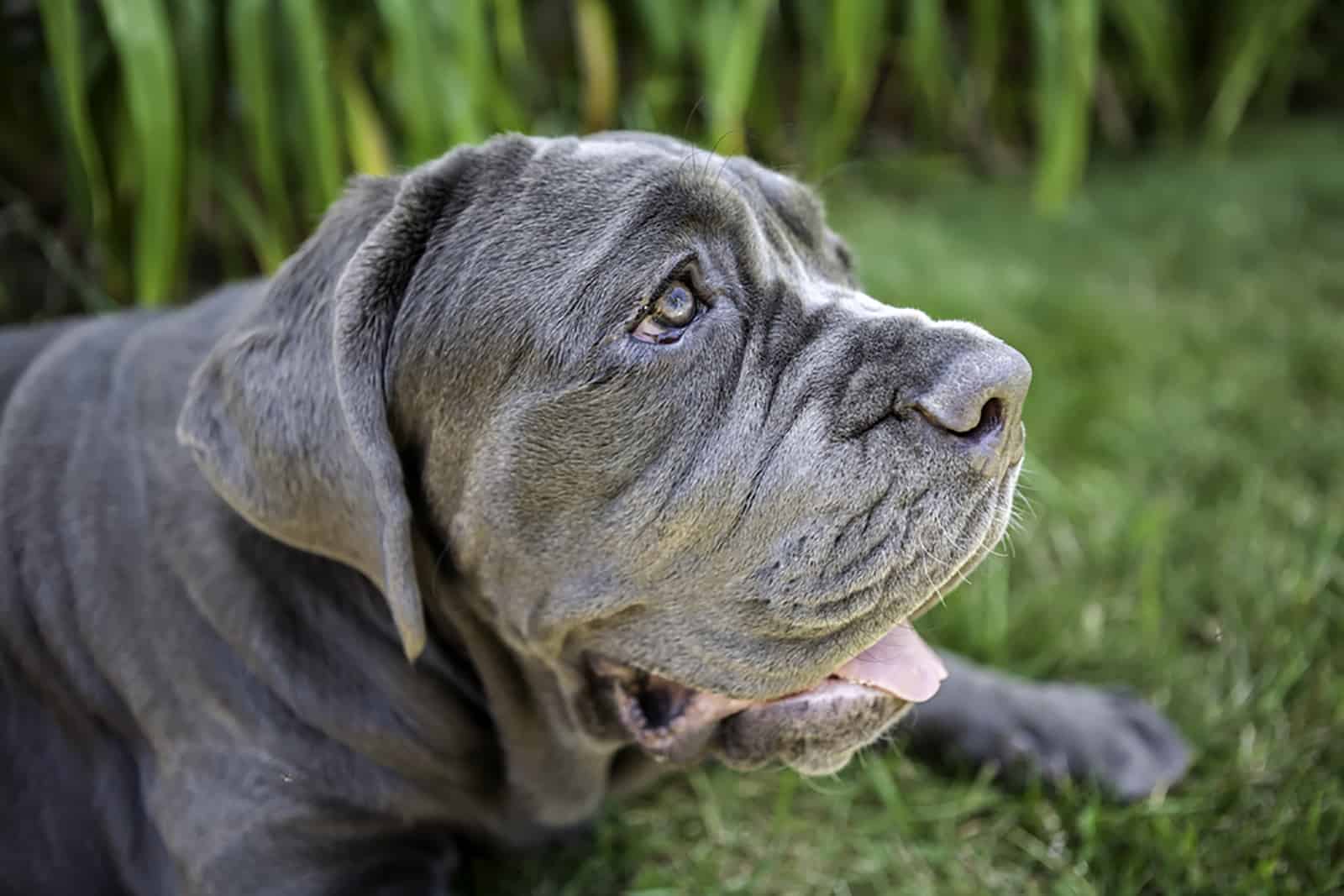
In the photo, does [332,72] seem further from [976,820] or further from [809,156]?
[976,820]

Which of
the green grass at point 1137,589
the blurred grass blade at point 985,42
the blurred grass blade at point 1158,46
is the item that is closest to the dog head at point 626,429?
the green grass at point 1137,589

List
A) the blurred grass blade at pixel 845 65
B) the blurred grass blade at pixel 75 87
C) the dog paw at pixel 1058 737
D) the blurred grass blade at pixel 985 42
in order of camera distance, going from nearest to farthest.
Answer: the dog paw at pixel 1058 737, the blurred grass blade at pixel 75 87, the blurred grass blade at pixel 845 65, the blurred grass blade at pixel 985 42

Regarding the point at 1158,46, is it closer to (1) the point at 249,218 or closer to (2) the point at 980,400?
(1) the point at 249,218

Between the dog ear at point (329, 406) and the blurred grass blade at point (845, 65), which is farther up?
the dog ear at point (329, 406)

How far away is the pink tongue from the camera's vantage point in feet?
6.78

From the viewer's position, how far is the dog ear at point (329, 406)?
6.19 feet

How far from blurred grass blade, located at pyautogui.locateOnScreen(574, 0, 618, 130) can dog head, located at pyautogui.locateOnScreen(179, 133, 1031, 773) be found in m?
2.49

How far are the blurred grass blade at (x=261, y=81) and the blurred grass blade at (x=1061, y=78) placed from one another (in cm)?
262

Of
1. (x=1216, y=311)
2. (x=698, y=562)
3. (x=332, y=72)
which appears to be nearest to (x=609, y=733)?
(x=698, y=562)

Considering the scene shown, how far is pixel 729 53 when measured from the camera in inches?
170

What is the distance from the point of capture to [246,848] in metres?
2.07

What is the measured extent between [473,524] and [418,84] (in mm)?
2148

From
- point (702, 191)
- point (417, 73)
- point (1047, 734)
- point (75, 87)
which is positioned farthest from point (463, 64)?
point (1047, 734)

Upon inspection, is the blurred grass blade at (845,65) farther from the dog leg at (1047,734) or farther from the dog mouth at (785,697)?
the dog mouth at (785,697)
